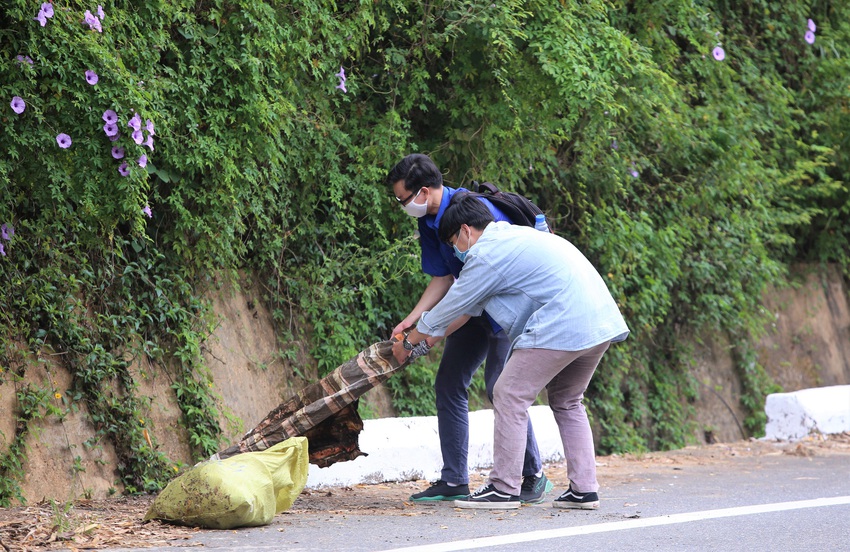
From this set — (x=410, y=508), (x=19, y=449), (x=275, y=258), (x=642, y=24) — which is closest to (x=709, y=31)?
(x=642, y=24)

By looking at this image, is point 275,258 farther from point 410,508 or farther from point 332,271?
point 410,508

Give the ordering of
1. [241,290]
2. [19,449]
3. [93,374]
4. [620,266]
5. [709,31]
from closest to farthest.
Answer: [19,449]
[93,374]
[241,290]
[620,266]
[709,31]

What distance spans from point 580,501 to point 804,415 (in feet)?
16.2

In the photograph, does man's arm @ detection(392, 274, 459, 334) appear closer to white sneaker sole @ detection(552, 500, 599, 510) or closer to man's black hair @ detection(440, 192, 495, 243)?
man's black hair @ detection(440, 192, 495, 243)

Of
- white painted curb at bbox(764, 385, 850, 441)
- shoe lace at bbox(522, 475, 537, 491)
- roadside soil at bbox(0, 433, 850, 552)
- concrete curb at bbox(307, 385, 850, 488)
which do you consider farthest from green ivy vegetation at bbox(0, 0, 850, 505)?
shoe lace at bbox(522, 475, 537, 491)

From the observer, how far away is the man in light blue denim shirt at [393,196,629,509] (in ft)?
16.5

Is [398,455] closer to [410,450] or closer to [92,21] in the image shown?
[410,450]

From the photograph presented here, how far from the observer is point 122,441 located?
225 inches

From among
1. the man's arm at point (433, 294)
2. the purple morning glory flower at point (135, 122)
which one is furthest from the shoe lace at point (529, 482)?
the purple morning glory flower at point (135, 122)

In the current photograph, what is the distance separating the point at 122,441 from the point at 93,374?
42cm

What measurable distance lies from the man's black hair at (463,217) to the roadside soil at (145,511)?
1.40 meters

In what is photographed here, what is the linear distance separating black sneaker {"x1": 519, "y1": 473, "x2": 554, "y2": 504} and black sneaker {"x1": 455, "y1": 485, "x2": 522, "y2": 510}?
34 cm

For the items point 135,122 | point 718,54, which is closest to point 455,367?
point 135,122

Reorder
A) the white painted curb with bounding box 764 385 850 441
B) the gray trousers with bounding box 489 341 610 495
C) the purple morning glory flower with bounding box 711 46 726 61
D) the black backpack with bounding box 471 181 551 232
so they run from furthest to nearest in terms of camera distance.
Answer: the purple morning glory flower with bounding box 711 46 726 61 < the white painted curb with bounding box 764 385 850 441 < the black backpack with bounding box 471 181 551 232 < the gray trousers with bounding box 489 341 610 495
